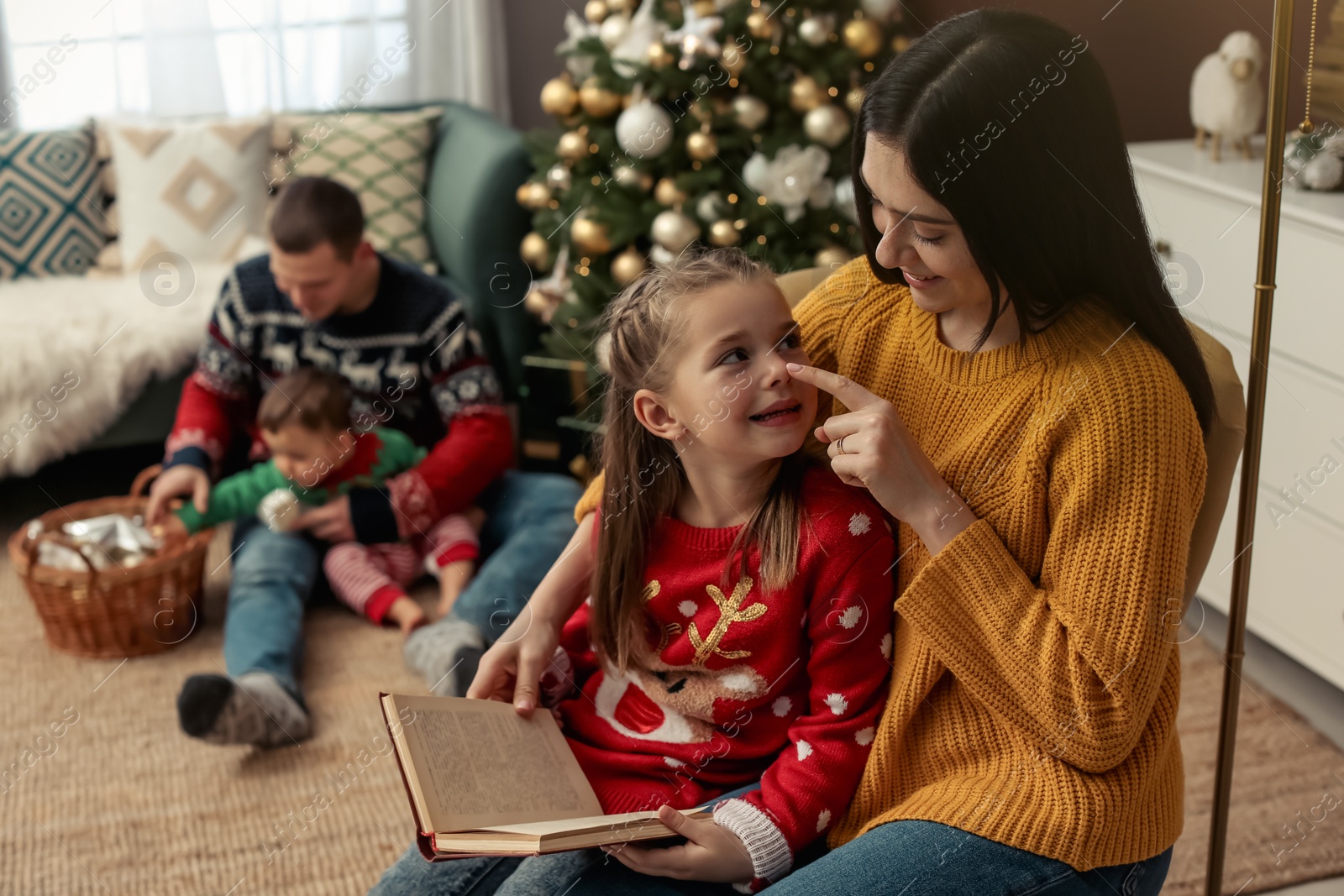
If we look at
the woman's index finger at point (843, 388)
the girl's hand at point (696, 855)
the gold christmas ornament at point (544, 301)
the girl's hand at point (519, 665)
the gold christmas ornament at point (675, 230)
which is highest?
the woman's index finger at point (843, 388)

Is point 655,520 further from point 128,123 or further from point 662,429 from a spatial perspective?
point 128,123

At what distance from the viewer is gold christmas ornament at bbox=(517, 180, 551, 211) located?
2.65 meters

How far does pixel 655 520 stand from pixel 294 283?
1.25 m

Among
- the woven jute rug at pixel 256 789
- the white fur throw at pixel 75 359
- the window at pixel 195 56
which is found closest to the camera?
the woven jute rug at pixel 256 789

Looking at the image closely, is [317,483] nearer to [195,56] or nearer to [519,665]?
[519,665]

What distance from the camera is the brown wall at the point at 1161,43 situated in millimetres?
2191

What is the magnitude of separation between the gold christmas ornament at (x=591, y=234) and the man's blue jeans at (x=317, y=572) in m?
0.50

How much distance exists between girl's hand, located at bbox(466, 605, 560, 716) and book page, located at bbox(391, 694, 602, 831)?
21 millimetres

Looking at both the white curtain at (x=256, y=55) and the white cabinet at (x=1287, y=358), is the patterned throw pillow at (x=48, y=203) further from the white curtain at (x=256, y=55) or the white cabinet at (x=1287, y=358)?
the white cabinet at (x=1287, y=358)

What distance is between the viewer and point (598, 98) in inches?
97.0

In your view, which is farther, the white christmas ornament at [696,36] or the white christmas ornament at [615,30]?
the white christmas ornament at [615,30]

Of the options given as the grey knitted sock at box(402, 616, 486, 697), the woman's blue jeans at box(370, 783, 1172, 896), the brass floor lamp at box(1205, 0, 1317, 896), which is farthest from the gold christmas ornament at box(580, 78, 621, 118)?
the woman's blue jeans at box(370, 783, 1172, 896)

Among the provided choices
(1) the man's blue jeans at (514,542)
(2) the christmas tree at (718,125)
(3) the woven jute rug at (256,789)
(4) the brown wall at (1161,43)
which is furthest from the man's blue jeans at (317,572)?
(4) the brown wall at (1161,43)

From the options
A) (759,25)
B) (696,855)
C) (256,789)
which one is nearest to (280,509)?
(256,789)
